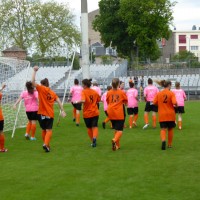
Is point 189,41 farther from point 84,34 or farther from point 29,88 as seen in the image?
point 29,88

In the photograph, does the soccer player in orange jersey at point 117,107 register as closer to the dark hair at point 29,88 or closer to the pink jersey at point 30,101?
the dark hair at point 29,88

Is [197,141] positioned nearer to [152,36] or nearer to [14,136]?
[14,136]

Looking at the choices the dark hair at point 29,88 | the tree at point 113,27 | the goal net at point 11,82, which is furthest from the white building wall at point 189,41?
the dark hair at point 29,88

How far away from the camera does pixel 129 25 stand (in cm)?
6028

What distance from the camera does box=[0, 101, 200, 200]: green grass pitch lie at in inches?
325

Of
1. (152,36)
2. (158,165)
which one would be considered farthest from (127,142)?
(152,36)

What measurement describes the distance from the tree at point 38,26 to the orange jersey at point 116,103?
178 feet

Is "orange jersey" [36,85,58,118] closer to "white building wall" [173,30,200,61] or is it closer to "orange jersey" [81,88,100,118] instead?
"orange jersey" [81,88,100,118]

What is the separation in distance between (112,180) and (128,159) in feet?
7.41

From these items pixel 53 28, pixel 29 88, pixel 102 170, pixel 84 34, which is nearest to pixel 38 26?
pixel 53 28

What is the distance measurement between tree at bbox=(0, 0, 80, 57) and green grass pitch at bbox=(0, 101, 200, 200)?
52.0 metres

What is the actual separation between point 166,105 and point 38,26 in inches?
2176

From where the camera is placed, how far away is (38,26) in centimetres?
6625

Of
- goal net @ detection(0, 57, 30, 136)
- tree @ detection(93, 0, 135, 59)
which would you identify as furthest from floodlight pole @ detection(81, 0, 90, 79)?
tree @ detection(93, 0, 135, 59)
